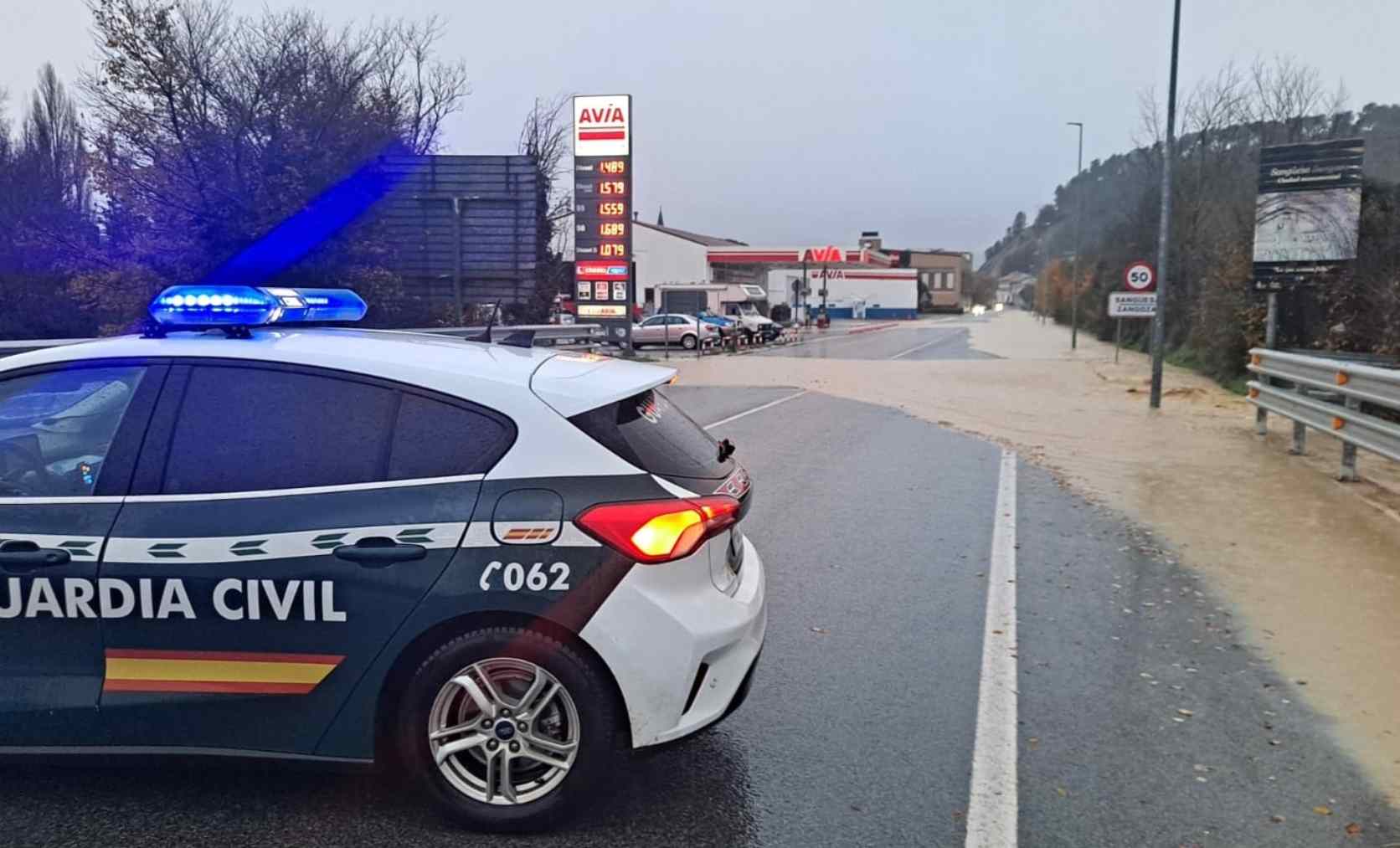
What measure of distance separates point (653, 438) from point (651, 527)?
0.43m

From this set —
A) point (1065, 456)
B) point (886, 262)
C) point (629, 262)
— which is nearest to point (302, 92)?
point (629, 262)

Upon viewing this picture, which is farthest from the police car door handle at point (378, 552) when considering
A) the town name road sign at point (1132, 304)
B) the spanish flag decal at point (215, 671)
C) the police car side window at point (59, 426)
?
the town name road sign at point (1132, 304)

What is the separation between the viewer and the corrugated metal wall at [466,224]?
24.6 metres

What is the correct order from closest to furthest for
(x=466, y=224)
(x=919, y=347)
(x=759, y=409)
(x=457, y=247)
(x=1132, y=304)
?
1. (x=759, y=409)
2. (x=457, y=247)
3. (x=466, y=224)
4. (x=1132, y=304)
5. (x=919, y=347)

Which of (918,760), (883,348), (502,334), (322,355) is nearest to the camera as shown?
(322,355)

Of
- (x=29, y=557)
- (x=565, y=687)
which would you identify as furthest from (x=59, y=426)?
(x=565, y=687)

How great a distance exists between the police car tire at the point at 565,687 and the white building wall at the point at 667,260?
74.9 meters

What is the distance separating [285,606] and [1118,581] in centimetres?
537

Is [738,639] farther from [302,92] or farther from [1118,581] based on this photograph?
[302,92]

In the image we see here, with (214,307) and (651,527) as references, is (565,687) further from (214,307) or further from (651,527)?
(214,307)

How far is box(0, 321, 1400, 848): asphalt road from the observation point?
11.6 ft

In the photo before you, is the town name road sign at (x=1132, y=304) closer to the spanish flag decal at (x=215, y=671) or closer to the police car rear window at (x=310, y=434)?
the police car rear window at (x=310, y=434)

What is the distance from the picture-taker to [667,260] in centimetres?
7931

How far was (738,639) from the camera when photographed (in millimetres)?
3592
